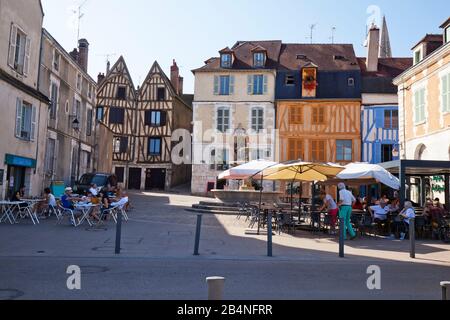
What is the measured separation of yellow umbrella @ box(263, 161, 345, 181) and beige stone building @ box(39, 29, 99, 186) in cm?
1053

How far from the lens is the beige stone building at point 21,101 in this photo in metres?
14.2

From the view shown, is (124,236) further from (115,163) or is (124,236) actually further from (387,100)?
(115,163)

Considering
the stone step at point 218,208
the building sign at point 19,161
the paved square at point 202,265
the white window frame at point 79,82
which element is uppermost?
the white window frame at point 79,82

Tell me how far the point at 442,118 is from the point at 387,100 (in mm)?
12342

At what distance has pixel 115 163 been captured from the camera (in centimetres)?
3444

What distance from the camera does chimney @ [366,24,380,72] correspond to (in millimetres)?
29266

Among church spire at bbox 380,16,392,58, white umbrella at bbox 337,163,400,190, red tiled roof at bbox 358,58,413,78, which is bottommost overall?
white umbrella at bbox 337,163,400,190

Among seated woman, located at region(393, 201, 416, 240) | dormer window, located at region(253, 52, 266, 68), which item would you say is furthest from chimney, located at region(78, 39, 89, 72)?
seated woman, located at region(393, 201, 416, 240)

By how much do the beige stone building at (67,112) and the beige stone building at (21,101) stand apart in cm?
104

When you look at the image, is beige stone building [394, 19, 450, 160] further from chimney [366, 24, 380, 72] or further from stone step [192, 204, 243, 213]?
chimney [366, 24, 380, 72]

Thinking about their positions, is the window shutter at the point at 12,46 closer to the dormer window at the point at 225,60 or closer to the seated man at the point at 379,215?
the seated man at the point at 379,215

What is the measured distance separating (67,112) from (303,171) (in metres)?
13.6

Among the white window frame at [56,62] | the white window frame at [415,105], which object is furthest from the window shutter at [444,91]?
the white window frame at [56,62]

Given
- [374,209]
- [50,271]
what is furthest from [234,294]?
[374,209]
